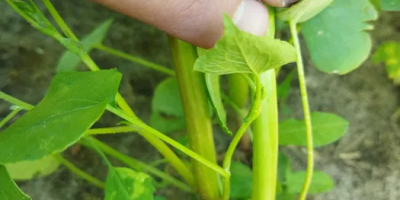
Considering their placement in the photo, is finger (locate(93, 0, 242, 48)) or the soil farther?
the soil

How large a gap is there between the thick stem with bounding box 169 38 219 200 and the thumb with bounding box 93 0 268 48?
0.04 m

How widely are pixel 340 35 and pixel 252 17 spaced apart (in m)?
0.08

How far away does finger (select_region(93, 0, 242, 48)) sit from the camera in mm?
315

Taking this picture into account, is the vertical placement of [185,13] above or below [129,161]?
above

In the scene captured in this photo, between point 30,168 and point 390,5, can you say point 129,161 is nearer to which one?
point 30,168

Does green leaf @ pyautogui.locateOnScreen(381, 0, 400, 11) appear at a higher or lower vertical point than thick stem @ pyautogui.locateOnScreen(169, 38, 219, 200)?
higher

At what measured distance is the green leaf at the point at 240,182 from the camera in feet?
1.51

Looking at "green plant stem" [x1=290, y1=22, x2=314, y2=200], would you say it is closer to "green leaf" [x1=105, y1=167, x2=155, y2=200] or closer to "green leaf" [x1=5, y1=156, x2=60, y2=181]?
"green leaf" [x1=105, y1=167, x2=155, y2=200]

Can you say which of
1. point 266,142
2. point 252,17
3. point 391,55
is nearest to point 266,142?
point 266,142

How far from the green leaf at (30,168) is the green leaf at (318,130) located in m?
0.23

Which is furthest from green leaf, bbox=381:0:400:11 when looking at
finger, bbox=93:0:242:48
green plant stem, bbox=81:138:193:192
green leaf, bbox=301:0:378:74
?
green plant stem, bbox=81:138:193:192

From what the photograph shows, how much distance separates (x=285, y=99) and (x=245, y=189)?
0.58 feet

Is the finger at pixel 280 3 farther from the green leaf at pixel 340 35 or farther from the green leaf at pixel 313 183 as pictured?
the green leaf at pixel 313 183

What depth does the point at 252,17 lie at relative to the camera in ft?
1.09
